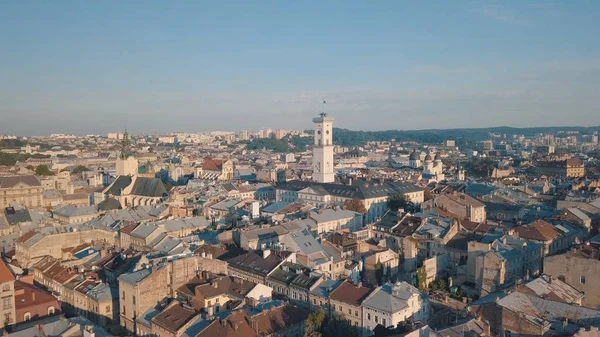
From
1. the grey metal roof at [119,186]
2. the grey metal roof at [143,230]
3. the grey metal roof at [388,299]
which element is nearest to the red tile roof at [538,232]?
the grey metal roof at [388,299]

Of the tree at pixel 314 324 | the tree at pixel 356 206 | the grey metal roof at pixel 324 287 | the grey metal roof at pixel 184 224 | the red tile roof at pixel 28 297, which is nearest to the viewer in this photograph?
the tree at pixel 314 324

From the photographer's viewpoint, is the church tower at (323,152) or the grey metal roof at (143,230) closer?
the grey metal roof at (143,230)

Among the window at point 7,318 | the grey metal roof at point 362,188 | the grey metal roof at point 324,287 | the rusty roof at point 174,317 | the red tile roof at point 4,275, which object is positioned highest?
the red tile roof at point 4,275

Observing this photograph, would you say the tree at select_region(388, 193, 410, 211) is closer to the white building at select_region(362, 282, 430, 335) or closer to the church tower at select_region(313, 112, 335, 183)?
the church tower at select_region(313, 112, 335, 183)

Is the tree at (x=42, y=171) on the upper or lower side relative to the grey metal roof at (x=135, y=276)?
lower

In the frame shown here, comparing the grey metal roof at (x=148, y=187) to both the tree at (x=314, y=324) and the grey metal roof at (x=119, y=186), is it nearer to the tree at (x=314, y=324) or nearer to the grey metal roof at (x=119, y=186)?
the grey metal roof at (x=119, y=186)

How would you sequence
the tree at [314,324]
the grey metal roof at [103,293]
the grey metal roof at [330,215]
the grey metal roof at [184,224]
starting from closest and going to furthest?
1. the tree at [314,324]
2. the grey metal roof at [103,293]
3. the grey metal roof at [184,224]
4. the grey metal roof at [330,215]
